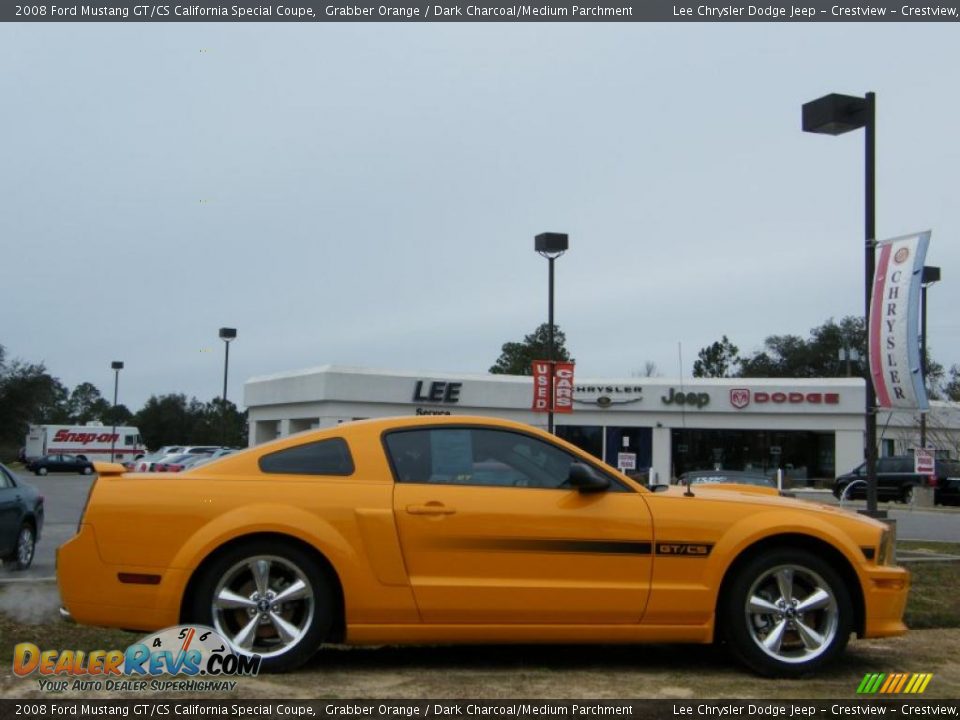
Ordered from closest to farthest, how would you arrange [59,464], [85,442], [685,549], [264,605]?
[264,605] < [685,549] < [59,464] < [85,442]

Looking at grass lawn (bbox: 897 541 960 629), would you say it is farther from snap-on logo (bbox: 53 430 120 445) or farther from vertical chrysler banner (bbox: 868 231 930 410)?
snap-on logo (bbox: 53 430 120 445)

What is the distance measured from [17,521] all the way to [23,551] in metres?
0.44

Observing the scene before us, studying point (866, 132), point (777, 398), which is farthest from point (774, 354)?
point (866, 132)

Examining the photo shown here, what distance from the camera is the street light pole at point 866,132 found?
35.4ft

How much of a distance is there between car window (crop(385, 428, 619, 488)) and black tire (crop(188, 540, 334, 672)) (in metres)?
0.78

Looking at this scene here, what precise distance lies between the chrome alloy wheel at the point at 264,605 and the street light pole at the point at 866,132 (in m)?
7.31

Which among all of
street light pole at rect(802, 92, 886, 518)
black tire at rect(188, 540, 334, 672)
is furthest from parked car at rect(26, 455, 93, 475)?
black tire at rect(188, 540, 334, 672)

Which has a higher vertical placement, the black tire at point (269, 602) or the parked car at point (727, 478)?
the parked car at point (727, 478)

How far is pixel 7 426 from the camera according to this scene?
231 feet

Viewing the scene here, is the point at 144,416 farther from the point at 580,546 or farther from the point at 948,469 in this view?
the point at 580,546

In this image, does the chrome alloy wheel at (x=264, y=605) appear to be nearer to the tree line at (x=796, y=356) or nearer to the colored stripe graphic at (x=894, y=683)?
the colored stripe graphic at (x=894, y=683)

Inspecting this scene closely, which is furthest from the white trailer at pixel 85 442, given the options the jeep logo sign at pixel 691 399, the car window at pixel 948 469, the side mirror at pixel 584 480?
the side mirror at pixel 584 480

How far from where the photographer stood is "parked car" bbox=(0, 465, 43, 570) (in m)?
10.8

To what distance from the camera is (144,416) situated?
307ft
